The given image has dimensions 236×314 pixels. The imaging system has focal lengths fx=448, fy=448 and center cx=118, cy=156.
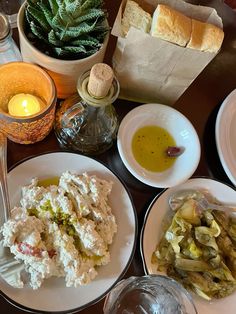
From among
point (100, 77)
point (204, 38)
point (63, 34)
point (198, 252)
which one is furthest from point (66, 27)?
point (198, 252)

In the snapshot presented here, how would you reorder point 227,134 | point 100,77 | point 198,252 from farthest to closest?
point 227,134, point 198,252, point 100,77

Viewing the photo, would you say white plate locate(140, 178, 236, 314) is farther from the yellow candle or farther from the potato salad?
the yellow candle

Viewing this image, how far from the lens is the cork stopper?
717 millimetres

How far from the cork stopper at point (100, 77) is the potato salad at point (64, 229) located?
6.4 inches

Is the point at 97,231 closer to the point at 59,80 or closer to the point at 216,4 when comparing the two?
the point at 59,80

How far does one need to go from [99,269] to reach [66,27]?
0.42 m

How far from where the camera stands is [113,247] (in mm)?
796

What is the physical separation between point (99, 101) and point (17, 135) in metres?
0.16

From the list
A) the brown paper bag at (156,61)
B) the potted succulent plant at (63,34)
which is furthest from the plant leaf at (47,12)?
the brown paper bag at (156,61)

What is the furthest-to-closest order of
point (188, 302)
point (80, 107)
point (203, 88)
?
point (203, 88)
point (80, 107)
point (188, 302)

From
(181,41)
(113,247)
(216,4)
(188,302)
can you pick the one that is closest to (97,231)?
(113,247)

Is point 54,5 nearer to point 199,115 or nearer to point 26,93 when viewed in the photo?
point 26,93

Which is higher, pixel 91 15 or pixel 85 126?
pixel 91 15

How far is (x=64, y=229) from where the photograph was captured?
0.77 m
